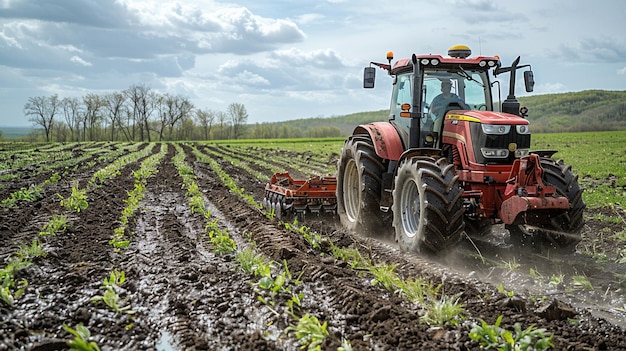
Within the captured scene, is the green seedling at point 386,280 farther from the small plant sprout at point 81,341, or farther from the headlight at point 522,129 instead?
the headlight at point 522,129

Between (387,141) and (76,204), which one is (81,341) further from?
(76,204)

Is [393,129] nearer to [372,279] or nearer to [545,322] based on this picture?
[372,279]

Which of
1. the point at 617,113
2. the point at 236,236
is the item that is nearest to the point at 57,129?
the point at 617,113

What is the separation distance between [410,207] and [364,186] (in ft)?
3.29

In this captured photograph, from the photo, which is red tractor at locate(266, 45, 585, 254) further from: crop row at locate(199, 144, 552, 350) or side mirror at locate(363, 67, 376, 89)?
crop row at locate(199, 144, 552, 350)

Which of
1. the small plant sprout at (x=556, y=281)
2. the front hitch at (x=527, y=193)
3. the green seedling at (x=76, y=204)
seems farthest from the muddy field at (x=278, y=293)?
the green seedling at (x=76, y=204)

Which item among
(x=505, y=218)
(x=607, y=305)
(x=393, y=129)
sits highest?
(x=393, y=129)

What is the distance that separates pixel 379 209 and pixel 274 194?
2702 millimetres

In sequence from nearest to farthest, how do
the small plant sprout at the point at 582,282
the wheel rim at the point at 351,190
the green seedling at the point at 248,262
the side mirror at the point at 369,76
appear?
the small plant sprout at the point at 582,282 < the green seedling at the point at 248,262 < the side mirror at the point at 369,76 < the wheel rim at the point at 351,190

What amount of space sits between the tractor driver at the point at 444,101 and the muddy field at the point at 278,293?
1.89 metres

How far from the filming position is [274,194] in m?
10.5

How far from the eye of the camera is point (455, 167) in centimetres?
726

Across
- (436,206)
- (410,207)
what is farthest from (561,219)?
(410,207)

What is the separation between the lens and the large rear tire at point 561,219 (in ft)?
22.8
